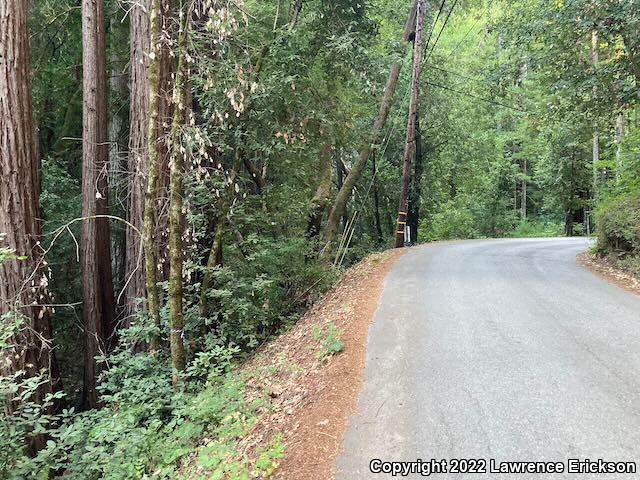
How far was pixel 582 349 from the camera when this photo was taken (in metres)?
5.56

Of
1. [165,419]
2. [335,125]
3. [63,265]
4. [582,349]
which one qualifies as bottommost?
[165,419]

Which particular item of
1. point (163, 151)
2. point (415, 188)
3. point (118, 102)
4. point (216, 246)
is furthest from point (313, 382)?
point (415, 188)

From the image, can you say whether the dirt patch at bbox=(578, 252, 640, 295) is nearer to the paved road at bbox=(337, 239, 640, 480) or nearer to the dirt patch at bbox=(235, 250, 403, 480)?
the paved road at bbox=(337, 239, 640, 480)

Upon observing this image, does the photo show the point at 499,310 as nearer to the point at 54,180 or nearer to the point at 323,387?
the point at 323,387

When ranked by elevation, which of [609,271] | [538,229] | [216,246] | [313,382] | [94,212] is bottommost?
[313,382]

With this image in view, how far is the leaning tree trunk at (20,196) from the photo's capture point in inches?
261

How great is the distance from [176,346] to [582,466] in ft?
16.2

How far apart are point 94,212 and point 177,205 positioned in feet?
10.9

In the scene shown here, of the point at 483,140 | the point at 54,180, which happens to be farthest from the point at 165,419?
the point at 483,140

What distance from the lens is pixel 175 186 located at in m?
6.21

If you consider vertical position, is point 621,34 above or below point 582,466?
above

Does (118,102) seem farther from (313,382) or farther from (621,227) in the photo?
(621,227)

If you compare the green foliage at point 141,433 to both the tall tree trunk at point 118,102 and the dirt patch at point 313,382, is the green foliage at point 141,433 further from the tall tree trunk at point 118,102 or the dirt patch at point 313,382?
the tall tree trunk at point 118,102

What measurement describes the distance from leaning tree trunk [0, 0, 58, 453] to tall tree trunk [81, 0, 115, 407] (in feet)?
5.50
